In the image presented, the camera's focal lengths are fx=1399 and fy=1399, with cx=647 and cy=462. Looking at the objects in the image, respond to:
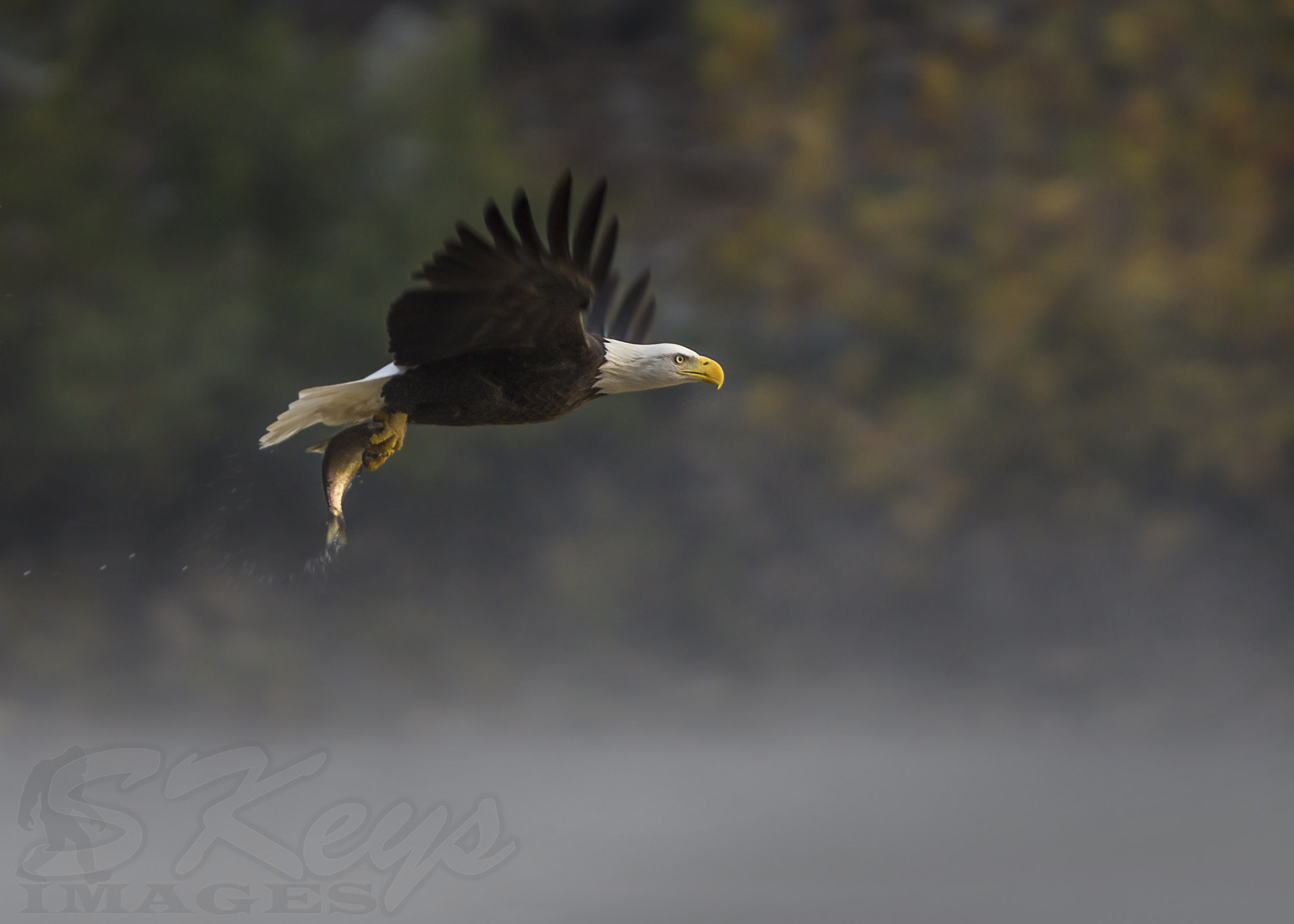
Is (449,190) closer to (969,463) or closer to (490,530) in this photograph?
(490,530)

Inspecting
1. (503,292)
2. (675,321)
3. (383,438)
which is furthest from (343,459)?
(675,321)

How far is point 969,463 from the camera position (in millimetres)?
13102

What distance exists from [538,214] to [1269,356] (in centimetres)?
682

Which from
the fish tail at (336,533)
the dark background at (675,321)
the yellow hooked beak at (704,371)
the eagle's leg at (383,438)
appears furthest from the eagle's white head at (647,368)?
the dark background at (675,321)

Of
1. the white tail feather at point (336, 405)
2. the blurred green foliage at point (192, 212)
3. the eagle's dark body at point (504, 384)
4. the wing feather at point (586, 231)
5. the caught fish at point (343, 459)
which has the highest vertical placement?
the blurred green foliage at point (192, 212)

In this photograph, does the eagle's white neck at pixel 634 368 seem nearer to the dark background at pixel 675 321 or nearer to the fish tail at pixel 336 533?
the fish tail at pixel 336 533

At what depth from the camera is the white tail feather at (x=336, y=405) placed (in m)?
3.30

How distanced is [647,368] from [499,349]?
1.29ft

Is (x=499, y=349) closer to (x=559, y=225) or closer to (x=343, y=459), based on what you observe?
(x=559, y=225)

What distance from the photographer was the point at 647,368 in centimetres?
338

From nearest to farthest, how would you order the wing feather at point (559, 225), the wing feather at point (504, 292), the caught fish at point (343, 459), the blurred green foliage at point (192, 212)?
the wing feather at point (559, 225)
the wing feather at point (504, 292)
the caught fish at point (343, 459)
the blurred green foliage at point (192, 212)

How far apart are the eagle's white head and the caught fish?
0.57m

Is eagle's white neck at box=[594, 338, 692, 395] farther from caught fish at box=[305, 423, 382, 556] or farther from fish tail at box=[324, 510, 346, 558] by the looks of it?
fish tail at box=[324, 510, 346, 558]

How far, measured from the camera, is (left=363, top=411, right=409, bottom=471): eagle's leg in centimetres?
334
